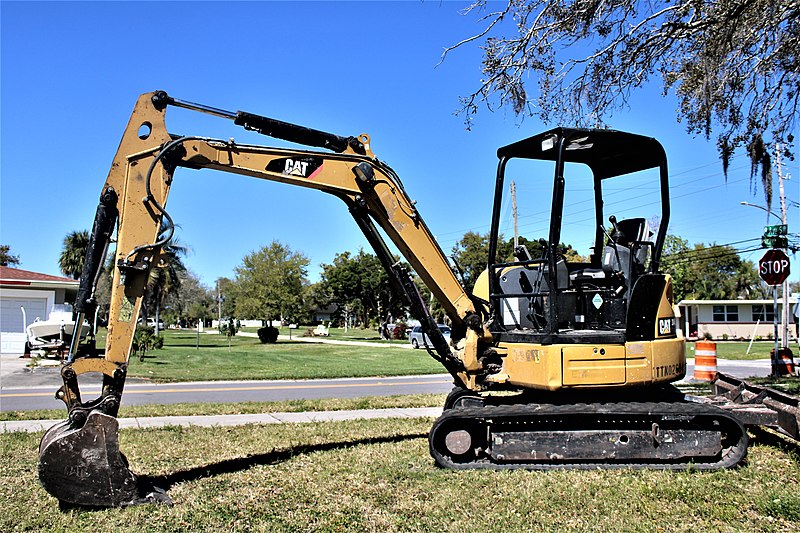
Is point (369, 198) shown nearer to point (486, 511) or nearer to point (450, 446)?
point (450, 446)

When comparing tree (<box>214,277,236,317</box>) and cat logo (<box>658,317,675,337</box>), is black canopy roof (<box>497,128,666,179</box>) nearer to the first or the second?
cat logo (<box>658,317,675,337</box>)

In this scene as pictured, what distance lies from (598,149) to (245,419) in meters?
6.62

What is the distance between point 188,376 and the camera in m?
19.2

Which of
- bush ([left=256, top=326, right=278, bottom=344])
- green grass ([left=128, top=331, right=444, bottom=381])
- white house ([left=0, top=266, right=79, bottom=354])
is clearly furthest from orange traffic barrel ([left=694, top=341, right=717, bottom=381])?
bush ([left=256, top=326, right=278, bottom=344])

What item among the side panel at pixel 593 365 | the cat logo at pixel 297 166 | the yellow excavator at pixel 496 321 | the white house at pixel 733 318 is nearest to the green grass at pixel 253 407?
the yellow excavator at pixel 496 321

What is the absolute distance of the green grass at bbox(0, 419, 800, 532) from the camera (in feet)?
18.1

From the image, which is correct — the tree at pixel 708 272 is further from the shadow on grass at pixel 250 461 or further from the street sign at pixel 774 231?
the shadow on grass at pixel 250 461

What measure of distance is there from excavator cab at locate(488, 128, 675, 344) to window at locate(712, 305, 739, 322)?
47.4 metres

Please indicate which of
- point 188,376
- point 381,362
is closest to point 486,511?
point 188,376

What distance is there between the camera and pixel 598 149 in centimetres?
829

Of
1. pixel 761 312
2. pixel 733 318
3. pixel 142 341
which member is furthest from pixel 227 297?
pixel 142 341

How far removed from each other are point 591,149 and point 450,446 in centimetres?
385

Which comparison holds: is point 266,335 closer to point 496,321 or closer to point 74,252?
point 74,252

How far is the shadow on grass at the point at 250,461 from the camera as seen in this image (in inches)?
267
